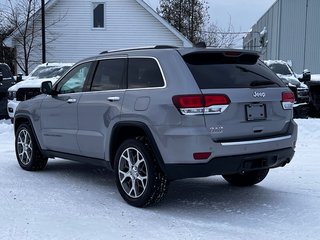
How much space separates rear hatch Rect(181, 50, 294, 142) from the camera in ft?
15.6

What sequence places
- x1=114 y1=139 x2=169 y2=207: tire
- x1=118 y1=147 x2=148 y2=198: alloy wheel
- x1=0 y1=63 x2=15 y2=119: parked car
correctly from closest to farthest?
x1=114 y1=139 x2=169 y2=207: tire < x1=118 y1=147 x2=148 y2=198: alloy wheel < x1=0 y1=63 x2=15 y2=119: parked car

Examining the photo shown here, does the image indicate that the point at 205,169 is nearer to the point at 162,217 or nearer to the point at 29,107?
the point at 162,217

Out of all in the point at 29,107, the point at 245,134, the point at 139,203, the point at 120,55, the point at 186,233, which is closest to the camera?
the point at 186,233

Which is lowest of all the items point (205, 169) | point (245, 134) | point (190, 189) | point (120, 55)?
point (190, 189)

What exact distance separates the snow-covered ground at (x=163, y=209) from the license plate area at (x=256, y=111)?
103cm

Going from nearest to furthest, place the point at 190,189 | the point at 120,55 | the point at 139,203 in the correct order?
the point at 139,203, the point at 120,55, the point at 190,189

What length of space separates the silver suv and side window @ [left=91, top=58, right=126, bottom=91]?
0.01 metres

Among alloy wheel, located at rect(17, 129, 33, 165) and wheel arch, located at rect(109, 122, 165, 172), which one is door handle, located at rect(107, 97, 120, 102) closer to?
wheel arch, located at rect(109, 122, 165, 172)

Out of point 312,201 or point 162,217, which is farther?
point 312,201

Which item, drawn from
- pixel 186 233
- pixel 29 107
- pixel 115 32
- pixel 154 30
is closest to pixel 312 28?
pixel 154 30

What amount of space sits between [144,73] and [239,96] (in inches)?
44.3

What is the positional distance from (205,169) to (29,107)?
3551 millimetres

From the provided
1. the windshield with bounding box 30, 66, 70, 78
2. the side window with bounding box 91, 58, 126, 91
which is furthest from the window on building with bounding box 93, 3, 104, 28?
the side window with bounding box 91, 58, 126, 91

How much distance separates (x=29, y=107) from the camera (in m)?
7.24
